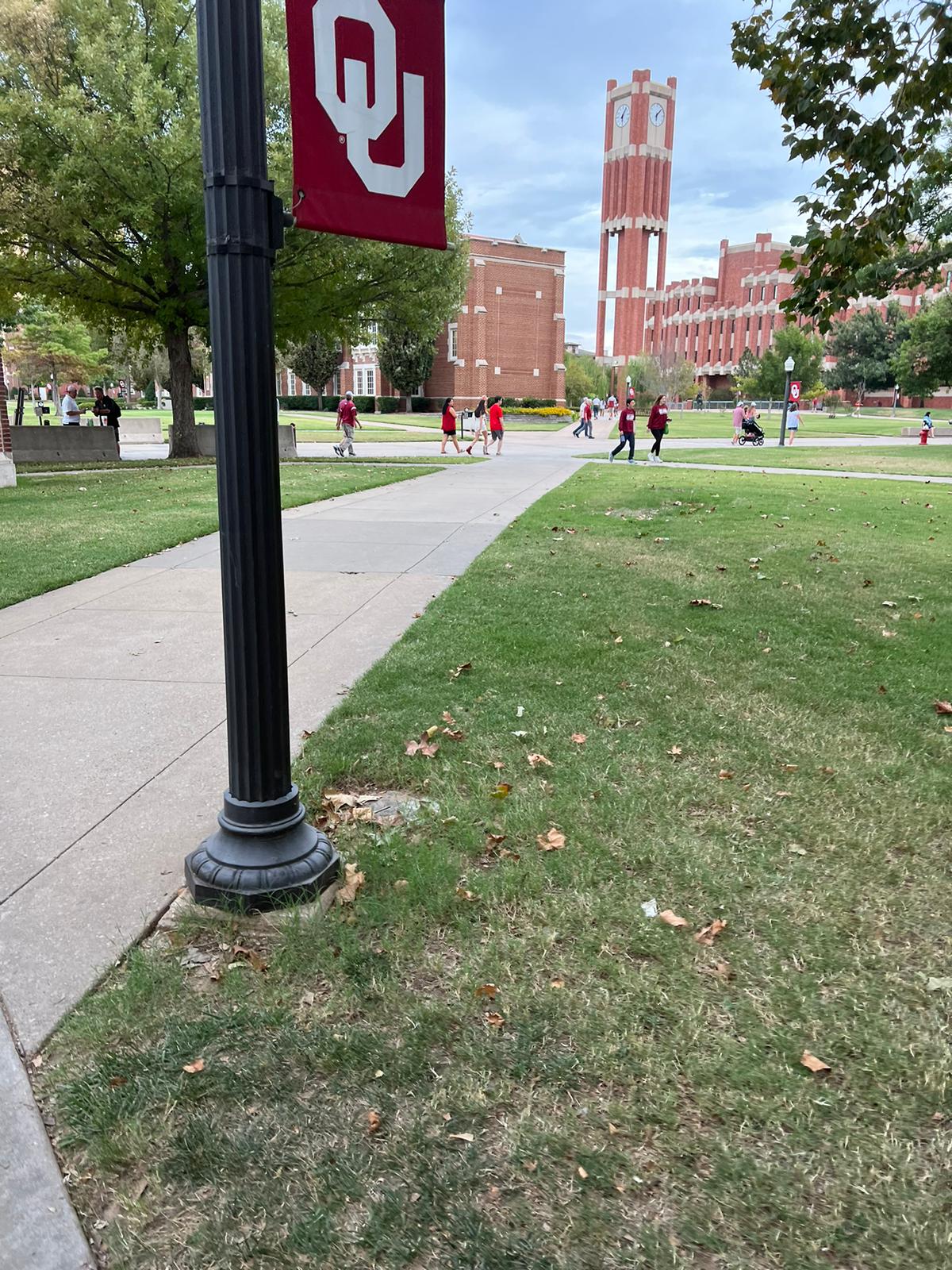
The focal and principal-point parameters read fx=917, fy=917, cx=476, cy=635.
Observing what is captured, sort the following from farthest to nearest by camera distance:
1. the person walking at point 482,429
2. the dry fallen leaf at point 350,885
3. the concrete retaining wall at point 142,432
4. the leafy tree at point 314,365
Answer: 1. the leafy tree at point 314,365
2. the concrete retaining wall at point 142,432
3. the person walking at point 482,429
4. the dry fallen leaf at point 350,885

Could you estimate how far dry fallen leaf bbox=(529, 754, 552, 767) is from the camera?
4105mm

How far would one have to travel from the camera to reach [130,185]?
59.6 ft

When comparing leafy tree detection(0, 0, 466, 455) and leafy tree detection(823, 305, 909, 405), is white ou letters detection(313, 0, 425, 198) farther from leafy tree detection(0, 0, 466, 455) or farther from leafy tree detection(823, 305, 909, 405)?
leafy tree detection(823, 305, 909, 405)

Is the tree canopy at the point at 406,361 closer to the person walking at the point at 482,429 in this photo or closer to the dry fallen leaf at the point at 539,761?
the person walking at the point at 482,429

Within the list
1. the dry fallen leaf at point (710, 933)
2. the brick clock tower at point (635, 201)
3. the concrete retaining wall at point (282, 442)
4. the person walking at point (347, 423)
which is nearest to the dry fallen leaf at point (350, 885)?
the dry fallen leaf at point (710, 933)

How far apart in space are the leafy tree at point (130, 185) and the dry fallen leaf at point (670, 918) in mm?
18189

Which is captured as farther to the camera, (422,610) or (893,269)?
(893,269)

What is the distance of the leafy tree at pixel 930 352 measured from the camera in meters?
42.2

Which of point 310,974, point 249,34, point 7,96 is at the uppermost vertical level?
point 7,96

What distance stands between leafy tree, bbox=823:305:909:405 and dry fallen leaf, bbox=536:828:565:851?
9206 centimetres

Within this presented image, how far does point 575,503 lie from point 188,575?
7329 mm

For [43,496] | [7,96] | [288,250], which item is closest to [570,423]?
[288,250]

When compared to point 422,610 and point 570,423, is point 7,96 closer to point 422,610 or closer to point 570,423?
point 422,610

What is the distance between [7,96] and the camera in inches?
708
